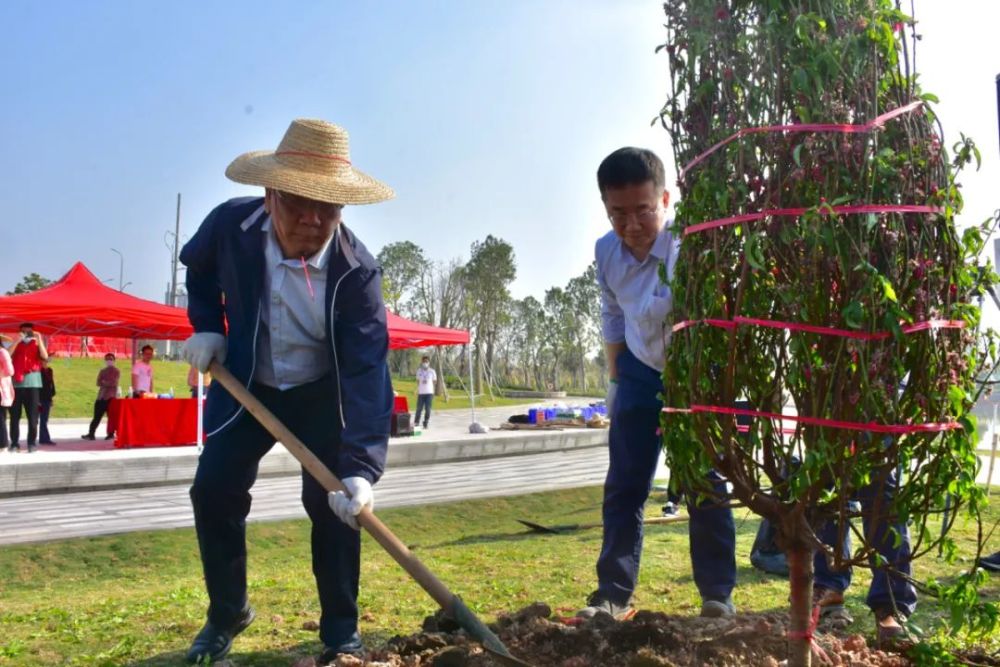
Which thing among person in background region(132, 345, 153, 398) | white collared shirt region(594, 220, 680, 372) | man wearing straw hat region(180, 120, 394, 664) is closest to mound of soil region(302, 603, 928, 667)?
man wearing straw hat region(180, 120, 394, 664)

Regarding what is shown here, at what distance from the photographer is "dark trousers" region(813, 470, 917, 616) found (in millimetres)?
2354

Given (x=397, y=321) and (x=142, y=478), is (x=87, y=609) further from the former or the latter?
(x=397, y=321)

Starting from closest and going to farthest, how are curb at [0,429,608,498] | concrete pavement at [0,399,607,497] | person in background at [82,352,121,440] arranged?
curb at [0,429,608,498]
concrete pavement at [0,399,607,497]
person in background at [82,352,121,440]

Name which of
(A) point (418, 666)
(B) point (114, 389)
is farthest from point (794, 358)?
(B) point (114, 389)

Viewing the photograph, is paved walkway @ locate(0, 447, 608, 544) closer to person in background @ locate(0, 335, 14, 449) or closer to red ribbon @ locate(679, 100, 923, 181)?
person in background @ locate(0, 335, 14, 449)

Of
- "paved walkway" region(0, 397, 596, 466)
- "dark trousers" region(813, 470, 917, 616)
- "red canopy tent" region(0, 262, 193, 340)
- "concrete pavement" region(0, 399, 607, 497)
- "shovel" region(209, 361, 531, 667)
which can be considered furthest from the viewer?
"red canopy tent" region(0, 262, 193, 340)

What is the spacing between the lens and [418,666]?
2.87 meters

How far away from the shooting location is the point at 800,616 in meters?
2.49

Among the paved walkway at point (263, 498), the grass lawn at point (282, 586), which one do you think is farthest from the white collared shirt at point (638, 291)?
Answer: the paved walkway at point (263, 498)

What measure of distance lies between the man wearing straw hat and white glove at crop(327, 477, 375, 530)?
8 cm

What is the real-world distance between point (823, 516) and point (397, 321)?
17.2 metres

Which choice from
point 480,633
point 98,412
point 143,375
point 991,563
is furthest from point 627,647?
point 98,412

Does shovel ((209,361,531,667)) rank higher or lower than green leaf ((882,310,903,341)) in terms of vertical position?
lower

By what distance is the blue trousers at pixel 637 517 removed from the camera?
12.2ft
